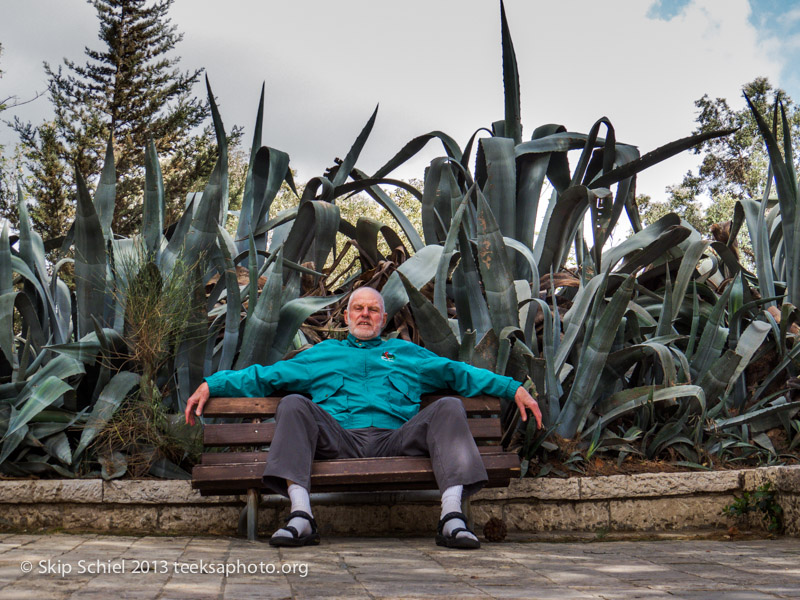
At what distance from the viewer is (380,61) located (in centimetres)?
2427

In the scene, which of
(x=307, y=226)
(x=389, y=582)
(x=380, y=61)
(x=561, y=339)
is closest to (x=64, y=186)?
(x=380, y=61)

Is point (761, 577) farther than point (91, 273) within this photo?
No

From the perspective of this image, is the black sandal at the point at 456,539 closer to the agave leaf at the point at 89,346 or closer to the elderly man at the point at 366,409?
the elderly man at the point at 366,409

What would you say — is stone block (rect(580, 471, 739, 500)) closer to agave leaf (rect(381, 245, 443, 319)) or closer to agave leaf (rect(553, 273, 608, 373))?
agave leaf (rect(553, 273, 608, 373))

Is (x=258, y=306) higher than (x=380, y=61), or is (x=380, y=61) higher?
(x=380, y=61)

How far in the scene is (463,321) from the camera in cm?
408

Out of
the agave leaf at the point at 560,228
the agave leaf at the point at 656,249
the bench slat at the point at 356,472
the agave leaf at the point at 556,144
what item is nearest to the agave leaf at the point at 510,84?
the agave leaf at the point at 556,144

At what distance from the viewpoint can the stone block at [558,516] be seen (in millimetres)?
3461

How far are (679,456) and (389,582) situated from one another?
6.81 feet

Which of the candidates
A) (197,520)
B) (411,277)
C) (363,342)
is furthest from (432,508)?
(411,277)

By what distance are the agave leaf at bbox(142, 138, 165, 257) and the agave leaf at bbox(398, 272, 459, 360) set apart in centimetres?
149

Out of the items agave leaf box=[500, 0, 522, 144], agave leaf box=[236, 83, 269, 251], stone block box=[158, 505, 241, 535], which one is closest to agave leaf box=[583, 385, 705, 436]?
Result: stone block box=[158, 505, 241, 535]

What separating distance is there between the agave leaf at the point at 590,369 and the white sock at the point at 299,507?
1.29m

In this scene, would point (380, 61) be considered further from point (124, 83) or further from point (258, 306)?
point (258, 306)
